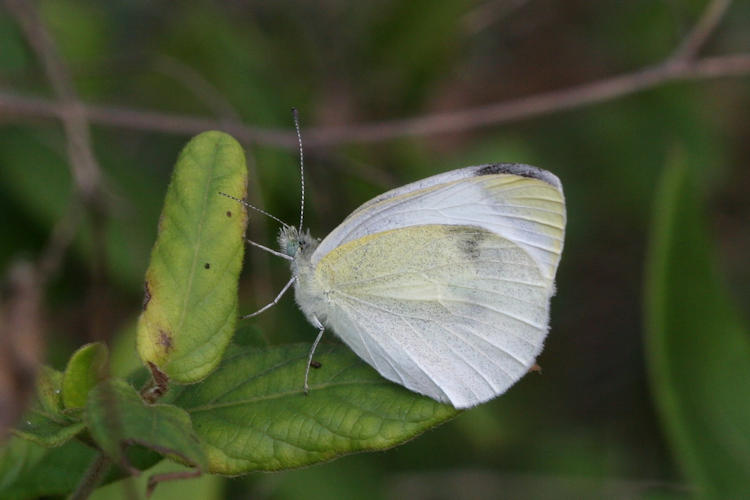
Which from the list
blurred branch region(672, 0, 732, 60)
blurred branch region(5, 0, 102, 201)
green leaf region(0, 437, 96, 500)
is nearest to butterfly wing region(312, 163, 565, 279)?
green leaf region(0, 437, 96, 500)

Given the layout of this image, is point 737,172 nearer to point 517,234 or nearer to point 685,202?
point 685,202

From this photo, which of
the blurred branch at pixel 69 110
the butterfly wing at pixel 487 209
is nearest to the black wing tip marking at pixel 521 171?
the butterfly wing at pixel 487 209

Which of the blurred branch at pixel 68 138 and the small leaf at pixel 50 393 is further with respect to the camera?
the blurred branch at pixel 68 138

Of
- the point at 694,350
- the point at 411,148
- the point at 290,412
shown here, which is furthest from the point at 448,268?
the point at 411,148

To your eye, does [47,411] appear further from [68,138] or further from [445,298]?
[68,138]

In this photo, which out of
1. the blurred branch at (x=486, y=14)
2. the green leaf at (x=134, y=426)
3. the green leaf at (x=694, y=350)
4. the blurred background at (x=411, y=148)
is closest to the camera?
the green leaf at (x=134, y=426)

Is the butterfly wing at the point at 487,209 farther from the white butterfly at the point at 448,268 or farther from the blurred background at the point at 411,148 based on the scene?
the blurred background at the point at 411,148

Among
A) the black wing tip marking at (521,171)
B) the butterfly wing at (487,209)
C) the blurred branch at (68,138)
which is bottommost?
the butterfly wing at (487,209)
